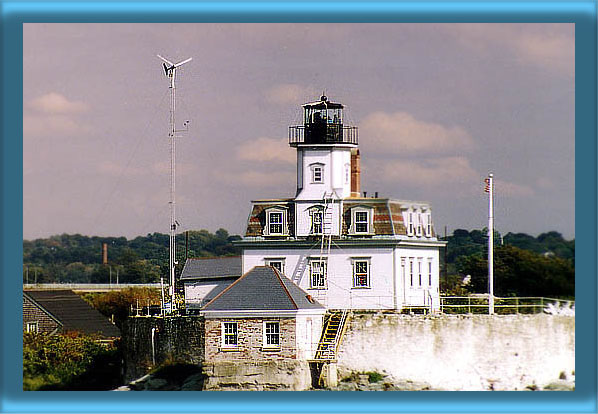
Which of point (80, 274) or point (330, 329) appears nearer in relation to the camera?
point (330, 329)

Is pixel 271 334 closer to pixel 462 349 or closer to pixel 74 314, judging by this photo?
pixel 462 349

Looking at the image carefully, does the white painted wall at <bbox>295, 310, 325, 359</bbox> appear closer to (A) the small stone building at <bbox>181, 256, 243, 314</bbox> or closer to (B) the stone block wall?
(A) the small stone building at <bbox>181, 256, 243, 314</bbox>

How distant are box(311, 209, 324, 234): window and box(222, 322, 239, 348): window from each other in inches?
192

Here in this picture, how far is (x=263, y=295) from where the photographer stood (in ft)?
132

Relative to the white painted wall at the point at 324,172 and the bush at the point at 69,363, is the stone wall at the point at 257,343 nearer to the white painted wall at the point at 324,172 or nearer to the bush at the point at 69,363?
the white painted wall at the point at 324,172

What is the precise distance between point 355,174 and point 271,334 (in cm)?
738

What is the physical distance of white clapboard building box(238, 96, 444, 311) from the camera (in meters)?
43.0

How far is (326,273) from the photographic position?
142 ft

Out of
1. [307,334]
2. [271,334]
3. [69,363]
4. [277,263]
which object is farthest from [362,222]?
[69,363]

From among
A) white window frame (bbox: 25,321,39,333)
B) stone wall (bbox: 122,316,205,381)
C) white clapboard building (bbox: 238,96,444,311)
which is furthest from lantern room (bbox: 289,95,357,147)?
white window frame (bbox: 25,321,39,333)

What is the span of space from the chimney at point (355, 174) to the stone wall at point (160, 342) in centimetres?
689
